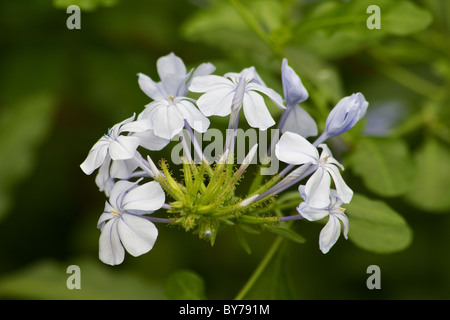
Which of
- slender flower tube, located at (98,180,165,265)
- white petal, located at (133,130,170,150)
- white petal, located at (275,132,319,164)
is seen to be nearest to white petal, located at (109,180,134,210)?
slender flower tube, located at (98,180,165,265)

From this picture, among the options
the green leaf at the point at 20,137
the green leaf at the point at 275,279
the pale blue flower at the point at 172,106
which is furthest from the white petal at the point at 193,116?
the green leaf at the point at 20,137

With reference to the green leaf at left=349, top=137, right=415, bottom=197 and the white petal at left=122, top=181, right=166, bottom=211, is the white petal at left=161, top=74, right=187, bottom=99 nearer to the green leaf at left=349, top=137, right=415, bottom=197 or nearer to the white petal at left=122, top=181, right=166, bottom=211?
the white petal at left=122, top=181, right=166, bottom=211

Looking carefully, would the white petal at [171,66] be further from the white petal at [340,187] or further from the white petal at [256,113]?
the white petal at [340,187]
